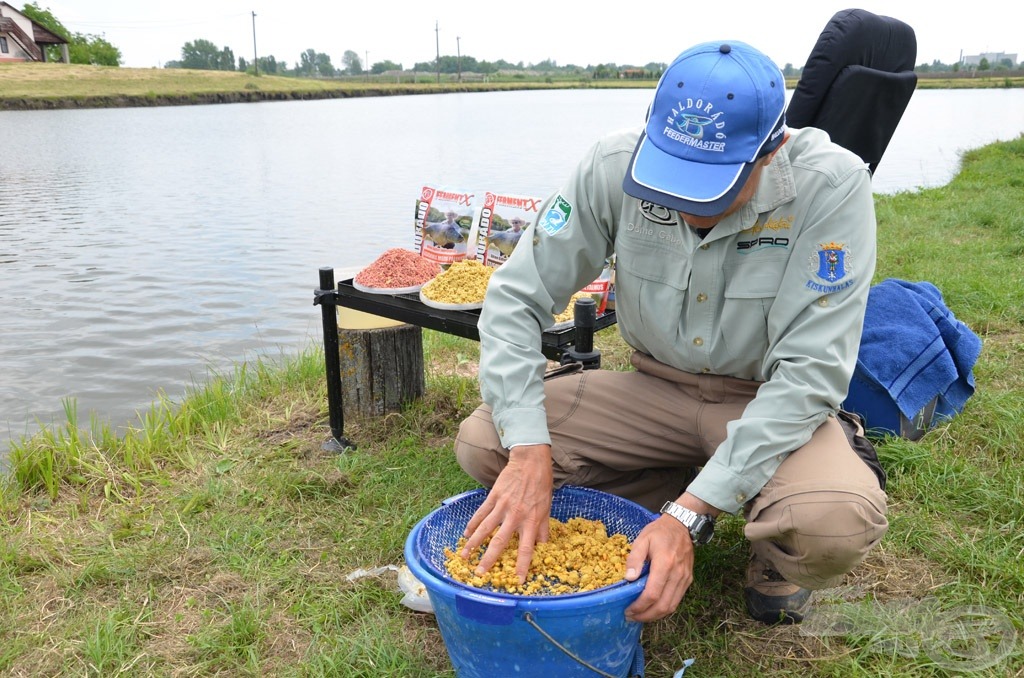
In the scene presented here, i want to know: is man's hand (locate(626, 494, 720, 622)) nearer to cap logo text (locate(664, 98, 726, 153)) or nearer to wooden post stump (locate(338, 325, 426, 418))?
cap logo text (locate(664, 98, 726, 153))

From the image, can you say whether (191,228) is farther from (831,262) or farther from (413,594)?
(831,262)

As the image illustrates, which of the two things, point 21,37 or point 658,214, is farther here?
point 21,37

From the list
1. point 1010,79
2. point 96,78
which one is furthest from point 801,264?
point 1010,79

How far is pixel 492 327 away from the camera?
2154 millimetres

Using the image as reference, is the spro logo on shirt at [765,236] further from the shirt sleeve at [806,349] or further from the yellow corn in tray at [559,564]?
the yellow corn in tray at [559,564]

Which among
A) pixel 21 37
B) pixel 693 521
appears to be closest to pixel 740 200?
pixel 693 521

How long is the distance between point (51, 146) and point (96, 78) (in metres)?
27.8

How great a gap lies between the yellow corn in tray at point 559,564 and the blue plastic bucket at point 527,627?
0.25 feet

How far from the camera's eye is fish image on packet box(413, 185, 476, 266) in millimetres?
3416

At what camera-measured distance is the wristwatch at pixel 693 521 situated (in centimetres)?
179

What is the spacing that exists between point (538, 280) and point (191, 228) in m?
9.12

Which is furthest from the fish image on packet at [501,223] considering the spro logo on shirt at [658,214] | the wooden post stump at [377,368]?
the spro logo on shirt at [658,214]

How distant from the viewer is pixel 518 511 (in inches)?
73.7

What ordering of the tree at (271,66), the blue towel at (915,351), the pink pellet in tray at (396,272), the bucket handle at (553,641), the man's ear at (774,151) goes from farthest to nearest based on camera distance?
the tree at (271,66)
the pink pellet in tray at (396,272)
the blue towel at (915,351)
the man's ear at (774,151)
the bucket handle at (553,641)
